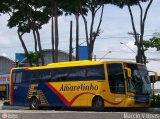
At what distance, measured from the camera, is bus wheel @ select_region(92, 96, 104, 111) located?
2861cm

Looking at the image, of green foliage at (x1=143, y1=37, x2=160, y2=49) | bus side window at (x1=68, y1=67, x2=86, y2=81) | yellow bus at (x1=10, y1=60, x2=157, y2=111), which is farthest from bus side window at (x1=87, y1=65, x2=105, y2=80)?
green foliage at (x1=143, y1=37, x2=160, y2=49)

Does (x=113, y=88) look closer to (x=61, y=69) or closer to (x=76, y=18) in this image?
(x=61, y=69)

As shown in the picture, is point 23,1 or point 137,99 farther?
point 23,1

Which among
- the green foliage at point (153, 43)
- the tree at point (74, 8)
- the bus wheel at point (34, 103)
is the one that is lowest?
the bus wheel at point (34, 103)

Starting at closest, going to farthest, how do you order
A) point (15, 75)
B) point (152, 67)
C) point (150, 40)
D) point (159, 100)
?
point (159, 100) → point (15, 75) → point (150, 40) → point (152, 67)

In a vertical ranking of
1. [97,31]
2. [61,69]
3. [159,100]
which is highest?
[97,31]

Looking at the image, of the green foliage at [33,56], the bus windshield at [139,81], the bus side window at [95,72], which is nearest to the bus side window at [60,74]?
the bus side window at [95,72]

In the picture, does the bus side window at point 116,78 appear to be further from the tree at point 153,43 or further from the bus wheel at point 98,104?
the tree at point 153,43

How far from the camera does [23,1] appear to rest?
43.1 meters

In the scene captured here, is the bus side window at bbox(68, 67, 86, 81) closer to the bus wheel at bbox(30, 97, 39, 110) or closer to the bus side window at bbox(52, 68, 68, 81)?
the bus side window at bbox(52, 68, 68, 81)

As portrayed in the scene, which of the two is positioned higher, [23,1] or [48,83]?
[23,1]

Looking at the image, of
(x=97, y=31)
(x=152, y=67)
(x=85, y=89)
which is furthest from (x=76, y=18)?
(x=152, y=67)

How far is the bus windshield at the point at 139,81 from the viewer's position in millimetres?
27828

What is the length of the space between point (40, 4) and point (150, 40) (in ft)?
78.8
